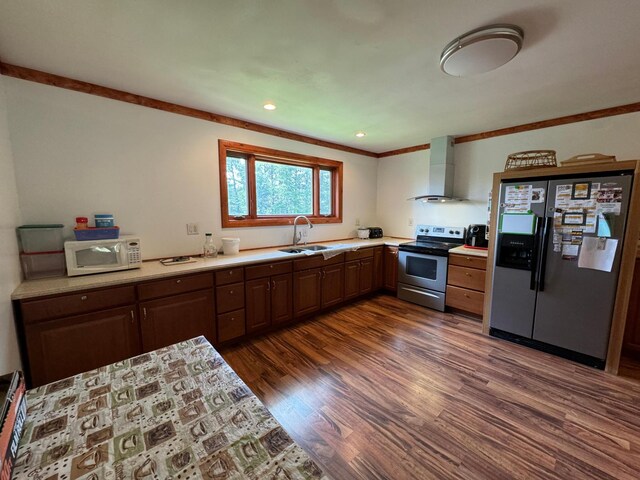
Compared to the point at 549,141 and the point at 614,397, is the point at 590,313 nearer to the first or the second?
the point at 614,397

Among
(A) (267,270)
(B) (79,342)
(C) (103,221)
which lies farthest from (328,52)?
(B) (79,342)

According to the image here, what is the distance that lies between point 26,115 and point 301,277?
104 inches

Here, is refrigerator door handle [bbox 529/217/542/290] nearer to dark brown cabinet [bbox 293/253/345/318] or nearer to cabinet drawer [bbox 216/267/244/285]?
dark brown cabinet [bbox 293/253/345/318]

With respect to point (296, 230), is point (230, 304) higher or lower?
lower

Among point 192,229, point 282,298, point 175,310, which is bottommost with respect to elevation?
point 282,298

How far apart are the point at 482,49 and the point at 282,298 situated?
8.67 feet

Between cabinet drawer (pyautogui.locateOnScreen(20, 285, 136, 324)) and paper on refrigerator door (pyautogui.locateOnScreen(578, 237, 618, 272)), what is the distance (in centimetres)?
373

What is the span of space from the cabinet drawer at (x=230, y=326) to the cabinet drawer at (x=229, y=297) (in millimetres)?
60

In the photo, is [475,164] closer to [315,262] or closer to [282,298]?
[315,262]

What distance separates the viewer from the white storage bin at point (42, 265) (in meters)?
1.90

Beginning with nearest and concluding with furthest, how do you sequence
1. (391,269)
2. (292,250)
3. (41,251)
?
(41,251) < (292,250) < (391,269)

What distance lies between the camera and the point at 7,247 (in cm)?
161

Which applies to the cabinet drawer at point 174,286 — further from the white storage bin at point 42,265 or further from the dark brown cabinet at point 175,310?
the white storage bin at point 42,265

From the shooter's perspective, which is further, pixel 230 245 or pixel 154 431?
pixel 230 245
